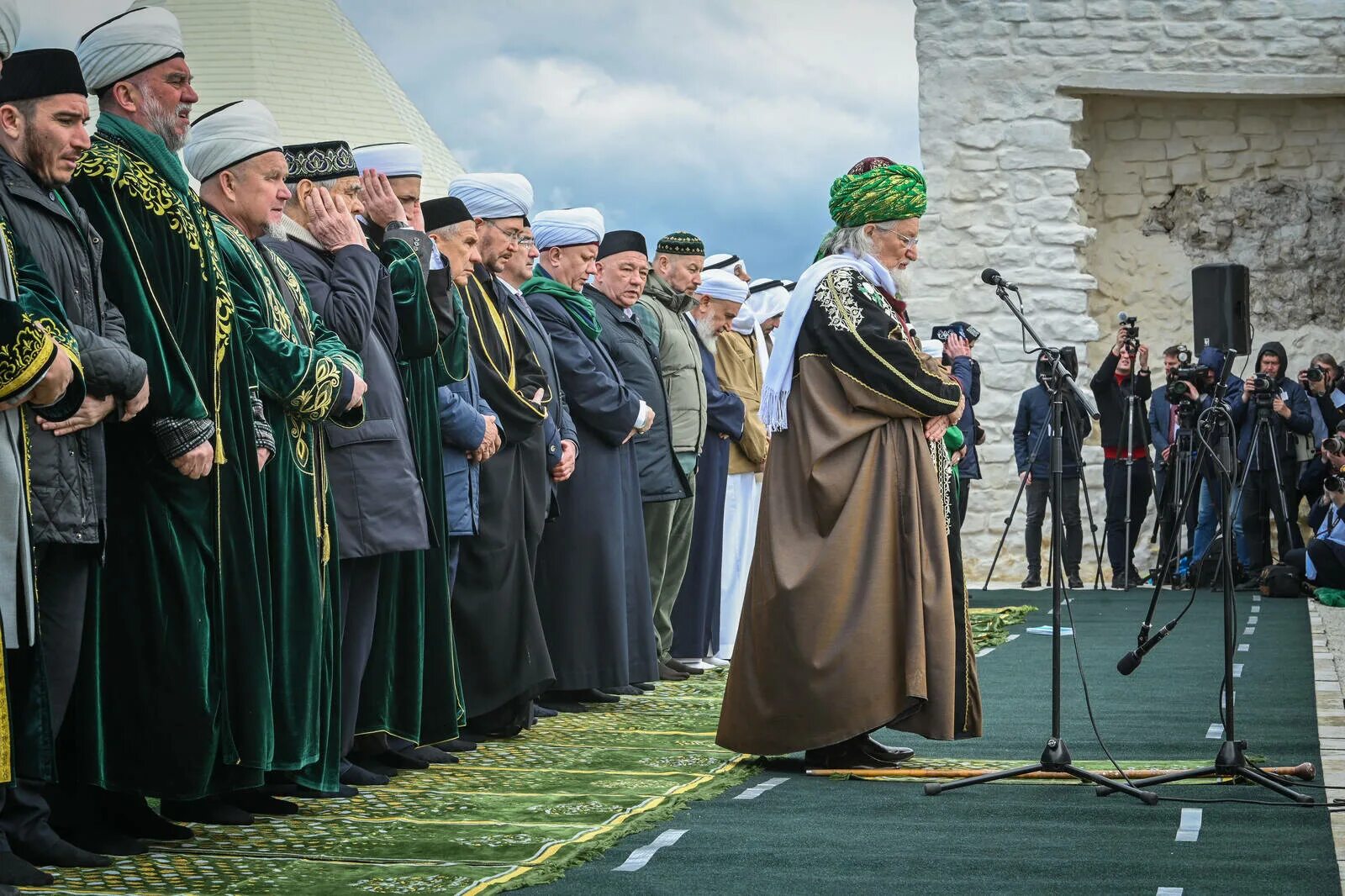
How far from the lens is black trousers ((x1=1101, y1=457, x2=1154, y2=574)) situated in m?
12.0

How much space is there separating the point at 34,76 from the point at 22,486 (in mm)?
724

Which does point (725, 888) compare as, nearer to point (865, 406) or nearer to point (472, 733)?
point (865, 406)

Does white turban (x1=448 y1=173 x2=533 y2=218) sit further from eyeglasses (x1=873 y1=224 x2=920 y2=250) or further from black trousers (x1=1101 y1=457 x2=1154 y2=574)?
black trousers (x1=1101 y1=457 x2=1154 y2=574)

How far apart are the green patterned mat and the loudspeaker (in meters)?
1.79

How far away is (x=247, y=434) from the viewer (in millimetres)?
3541

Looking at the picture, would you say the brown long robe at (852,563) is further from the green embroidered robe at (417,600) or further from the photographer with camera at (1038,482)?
the photographer with camera at (1038,482)

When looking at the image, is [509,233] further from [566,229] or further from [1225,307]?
[1225,307]

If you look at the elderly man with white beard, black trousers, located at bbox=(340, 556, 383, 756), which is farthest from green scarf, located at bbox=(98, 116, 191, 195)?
the elderly man with white beard

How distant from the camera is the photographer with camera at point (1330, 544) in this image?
9.62m

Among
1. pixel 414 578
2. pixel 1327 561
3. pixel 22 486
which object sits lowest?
pixel 1327 561

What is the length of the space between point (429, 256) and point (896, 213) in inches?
48.4

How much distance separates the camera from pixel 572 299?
609cm

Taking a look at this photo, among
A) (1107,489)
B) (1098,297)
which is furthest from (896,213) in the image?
(1098,297)

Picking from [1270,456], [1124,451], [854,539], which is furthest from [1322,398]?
[854,539]
